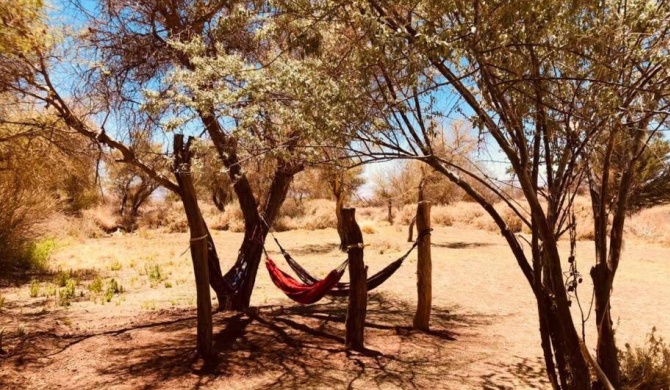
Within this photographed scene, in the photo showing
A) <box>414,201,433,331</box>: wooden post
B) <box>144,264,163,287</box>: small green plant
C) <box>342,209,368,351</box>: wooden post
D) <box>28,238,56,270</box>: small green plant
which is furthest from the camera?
<box>28,238,56,270</box>: small green plant

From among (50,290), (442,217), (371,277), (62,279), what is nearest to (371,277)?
(371,277)

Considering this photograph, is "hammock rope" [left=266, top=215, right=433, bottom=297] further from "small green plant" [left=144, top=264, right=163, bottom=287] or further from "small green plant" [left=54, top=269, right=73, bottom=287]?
"small green plant" [left=54, top=269, right=73, bottom=287]

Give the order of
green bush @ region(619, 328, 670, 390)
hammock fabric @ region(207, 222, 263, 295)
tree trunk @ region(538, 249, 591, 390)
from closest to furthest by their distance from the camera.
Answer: tree trunk @ region(538, 249, 591, 390), green bush @ region(619, 328, 670, 390), hammock fabric @ region(207, 222, 263, 295)

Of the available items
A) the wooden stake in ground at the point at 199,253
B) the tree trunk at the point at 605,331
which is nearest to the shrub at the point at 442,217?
the wooden stake in ground at the point at 199,253

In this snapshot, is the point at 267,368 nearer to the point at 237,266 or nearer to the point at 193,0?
the point at 237,266

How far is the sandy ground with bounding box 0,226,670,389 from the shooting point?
3.81 meters

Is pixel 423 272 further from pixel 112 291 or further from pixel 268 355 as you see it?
pixel 112 291

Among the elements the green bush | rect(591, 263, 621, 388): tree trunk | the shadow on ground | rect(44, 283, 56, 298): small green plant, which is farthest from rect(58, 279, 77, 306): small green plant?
the green bush

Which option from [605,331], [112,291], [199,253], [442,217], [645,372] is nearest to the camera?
[605,331]

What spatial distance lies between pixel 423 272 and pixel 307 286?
119 cm

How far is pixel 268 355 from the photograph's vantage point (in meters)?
4.34

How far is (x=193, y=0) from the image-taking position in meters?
5.86

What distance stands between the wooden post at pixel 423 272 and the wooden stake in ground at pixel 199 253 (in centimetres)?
212

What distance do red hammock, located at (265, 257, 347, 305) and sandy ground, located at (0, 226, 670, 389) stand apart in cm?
38
